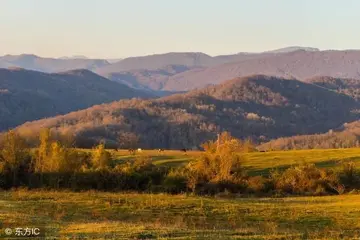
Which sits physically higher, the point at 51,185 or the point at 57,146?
the point at 57,146

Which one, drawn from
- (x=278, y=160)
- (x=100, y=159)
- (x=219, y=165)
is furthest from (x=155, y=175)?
(x=278, y=160)

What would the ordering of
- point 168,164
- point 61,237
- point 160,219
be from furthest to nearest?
point 168,164
point 160,219
point 61,237

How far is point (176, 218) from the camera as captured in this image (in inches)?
1112

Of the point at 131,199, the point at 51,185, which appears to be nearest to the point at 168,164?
the point at 51,185

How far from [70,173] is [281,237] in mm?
36153

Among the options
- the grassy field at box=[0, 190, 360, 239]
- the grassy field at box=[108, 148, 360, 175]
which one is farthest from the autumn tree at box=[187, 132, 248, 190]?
the grassy field at box=[0, 190, 360, 239]

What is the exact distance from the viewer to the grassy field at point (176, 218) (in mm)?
20516

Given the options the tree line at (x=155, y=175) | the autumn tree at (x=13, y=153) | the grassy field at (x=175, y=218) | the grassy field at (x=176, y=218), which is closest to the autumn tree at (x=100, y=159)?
the tree line at (x=155, y=175)

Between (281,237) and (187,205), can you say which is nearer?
(281,237)

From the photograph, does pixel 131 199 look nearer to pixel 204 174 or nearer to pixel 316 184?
pixel 204 174

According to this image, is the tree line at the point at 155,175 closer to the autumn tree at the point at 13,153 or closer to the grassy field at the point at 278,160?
the autumn tree at the point at 13,153

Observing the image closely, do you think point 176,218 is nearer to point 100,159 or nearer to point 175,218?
point 175,218

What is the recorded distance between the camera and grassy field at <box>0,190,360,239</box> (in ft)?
67.3

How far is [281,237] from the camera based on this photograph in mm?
19531
